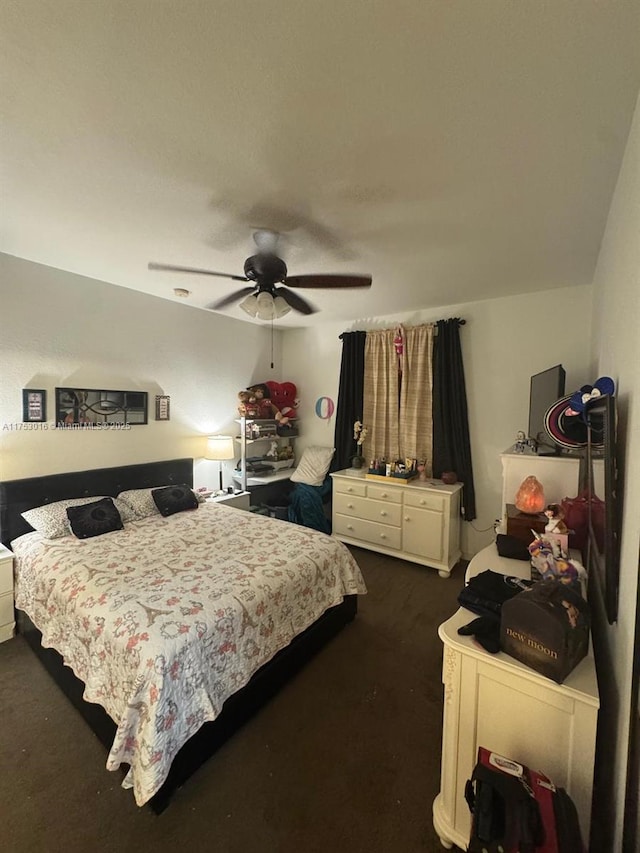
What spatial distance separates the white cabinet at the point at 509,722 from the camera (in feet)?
3.32

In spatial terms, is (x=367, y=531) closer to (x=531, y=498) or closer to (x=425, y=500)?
(x=425, y=500)

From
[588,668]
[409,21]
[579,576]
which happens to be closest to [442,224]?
[409,21]

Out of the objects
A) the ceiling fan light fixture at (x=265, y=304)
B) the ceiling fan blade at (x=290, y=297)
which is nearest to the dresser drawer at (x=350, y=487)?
the ceiling fan blade at (x=290, y=297)

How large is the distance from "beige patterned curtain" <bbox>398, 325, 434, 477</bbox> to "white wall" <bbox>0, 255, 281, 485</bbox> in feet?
6.49

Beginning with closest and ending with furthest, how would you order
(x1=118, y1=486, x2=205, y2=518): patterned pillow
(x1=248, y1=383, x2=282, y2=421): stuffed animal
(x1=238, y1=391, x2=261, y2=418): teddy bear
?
(x1=118, y1=486, x2=205, y2=518): patterned pillow
(x1=238, y1=391, x2=261, y2=418): teddy bear
(x1=248, y1=383, x2=282, y2=421): stuffed animal

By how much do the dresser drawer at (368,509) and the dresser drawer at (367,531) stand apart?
0.17ft

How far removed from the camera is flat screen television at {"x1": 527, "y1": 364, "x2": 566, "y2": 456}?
2367 mm

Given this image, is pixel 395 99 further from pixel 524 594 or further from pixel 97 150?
pixel 524 594

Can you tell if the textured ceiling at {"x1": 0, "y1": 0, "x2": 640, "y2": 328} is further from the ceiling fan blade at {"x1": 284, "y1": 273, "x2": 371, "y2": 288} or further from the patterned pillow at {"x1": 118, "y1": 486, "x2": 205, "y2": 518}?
the patterned pillow at {"x1": 118, "y1": 486, "x2": 205, "y2": 518}

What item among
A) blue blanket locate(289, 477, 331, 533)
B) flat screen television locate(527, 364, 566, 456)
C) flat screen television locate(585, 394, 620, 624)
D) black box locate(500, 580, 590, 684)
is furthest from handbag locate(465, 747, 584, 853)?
blue blanket locate(289, 477, 331, 533)

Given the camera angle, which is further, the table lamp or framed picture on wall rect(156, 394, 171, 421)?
the table lamp

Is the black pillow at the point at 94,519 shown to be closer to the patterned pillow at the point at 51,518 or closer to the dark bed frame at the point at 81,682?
the patterned pillow at the point at 51,518

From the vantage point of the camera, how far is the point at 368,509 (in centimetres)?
359

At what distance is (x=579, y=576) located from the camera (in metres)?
1.28
